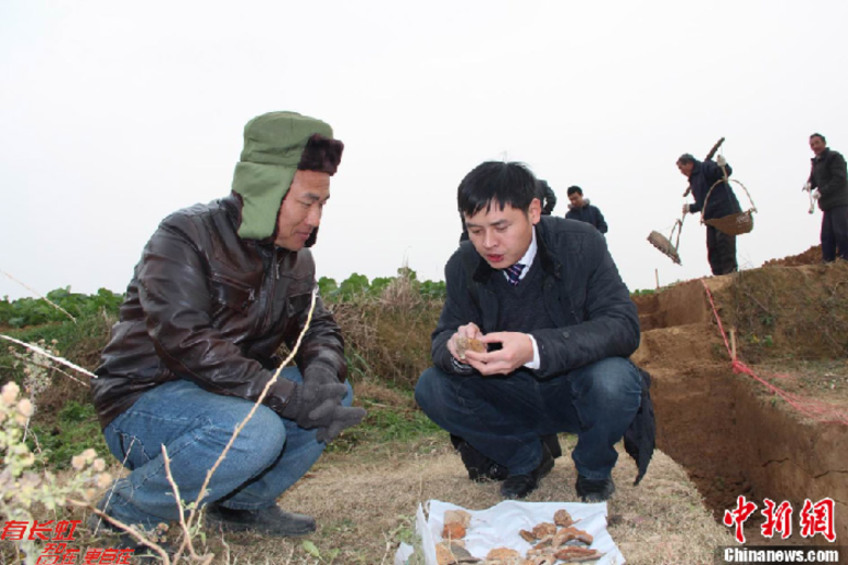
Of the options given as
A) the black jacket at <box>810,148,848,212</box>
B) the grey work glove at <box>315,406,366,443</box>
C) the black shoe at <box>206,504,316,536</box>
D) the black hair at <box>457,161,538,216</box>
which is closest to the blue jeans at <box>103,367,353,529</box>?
the grey work glove at <box>315,406,366,443</box>

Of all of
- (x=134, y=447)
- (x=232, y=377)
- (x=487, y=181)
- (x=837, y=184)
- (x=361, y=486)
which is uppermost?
(x=837, y=184)

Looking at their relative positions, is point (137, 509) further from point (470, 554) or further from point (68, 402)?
point (68, 402)

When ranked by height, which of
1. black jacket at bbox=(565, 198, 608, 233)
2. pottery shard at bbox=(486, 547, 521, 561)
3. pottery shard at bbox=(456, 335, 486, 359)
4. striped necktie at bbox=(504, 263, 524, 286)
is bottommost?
pottery shard at bbox=(486, 547, 521, 561)

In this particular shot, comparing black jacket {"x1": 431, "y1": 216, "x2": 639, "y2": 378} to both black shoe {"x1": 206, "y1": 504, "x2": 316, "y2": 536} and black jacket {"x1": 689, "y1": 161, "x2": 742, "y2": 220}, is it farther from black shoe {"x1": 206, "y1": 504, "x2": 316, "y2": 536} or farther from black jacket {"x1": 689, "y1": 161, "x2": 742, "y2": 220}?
black jacket {"x1": 689, "y1": 161, "x2": 742, "y2": 220}

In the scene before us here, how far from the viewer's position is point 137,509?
221 centimetres

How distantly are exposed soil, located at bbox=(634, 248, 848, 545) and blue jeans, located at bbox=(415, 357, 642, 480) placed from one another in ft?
7.71

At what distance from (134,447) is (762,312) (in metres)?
5.72

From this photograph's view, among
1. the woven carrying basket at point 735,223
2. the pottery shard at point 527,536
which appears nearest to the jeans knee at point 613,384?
the pottery shard at point 527,536

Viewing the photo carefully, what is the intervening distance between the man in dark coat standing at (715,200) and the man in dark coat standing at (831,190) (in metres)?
1.10

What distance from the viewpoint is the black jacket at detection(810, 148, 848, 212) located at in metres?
8.17

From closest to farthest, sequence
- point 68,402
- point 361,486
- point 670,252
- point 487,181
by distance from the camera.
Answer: point 487,181, point 361,486, point 68,402, point 670,252

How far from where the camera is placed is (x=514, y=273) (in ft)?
9.72

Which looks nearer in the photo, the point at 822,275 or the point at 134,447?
the point at 134,447

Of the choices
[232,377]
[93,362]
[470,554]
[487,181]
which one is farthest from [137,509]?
[93,362]
